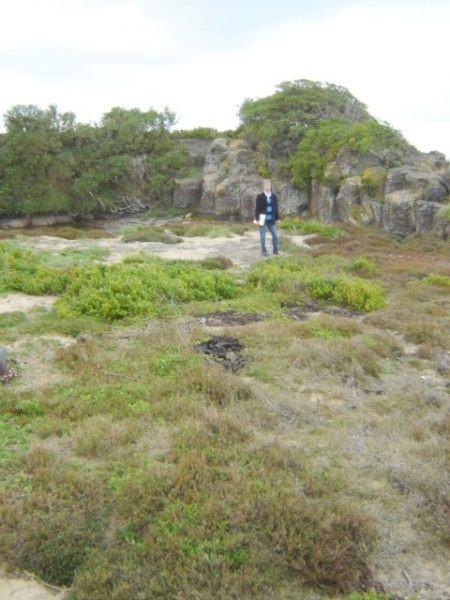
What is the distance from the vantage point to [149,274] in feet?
40.4

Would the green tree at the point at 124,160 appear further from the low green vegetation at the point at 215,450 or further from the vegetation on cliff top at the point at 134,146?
the low green vegetation at the point at 215,450

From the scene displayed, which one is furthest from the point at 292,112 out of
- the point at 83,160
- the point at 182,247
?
the point at 182,247

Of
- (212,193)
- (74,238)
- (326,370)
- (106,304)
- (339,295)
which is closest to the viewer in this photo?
(326,370)

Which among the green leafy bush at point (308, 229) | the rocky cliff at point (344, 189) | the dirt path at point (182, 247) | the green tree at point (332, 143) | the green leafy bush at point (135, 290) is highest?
the green tree at point (332, 143)

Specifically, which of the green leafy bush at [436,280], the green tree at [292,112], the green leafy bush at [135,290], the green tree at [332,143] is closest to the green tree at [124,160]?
the green tree at [292,112]

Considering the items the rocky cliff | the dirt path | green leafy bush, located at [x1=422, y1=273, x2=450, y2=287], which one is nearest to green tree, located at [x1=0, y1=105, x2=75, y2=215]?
the rocky cliff

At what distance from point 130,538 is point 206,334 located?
16.1 feet

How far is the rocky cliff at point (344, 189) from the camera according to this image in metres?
24.4

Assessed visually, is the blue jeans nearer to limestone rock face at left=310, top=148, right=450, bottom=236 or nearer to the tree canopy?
limestone rock face at left=310, top=148, right=450, bottom=236

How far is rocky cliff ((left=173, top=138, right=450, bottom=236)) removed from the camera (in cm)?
2436

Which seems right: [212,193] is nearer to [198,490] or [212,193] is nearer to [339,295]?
[339,295]

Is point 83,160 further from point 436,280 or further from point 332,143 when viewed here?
point 436,280

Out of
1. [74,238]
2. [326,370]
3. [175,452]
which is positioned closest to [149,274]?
[326,370]

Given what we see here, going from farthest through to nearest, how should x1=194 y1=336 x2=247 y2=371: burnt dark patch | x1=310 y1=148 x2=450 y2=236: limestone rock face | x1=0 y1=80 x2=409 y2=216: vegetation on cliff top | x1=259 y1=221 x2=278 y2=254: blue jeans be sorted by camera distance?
x1=0 y1=80 x2=409 y2=216: vegetation on cliff top < x1=310 y1=148 x2=450 y2=236: limestone rock face < x1=259 y1=221 x2=278 y2=254: blue jeans < x1=194 y1=336 x2=247 y2=371: burnt dark patch
